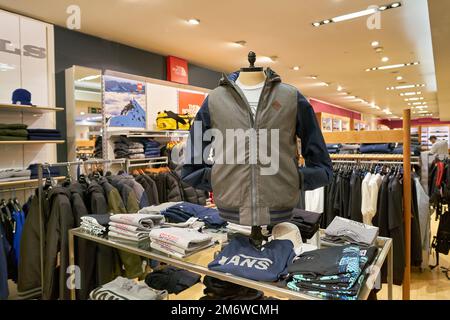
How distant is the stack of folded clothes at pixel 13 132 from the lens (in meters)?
3.00

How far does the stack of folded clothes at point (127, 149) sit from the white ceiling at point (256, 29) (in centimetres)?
143

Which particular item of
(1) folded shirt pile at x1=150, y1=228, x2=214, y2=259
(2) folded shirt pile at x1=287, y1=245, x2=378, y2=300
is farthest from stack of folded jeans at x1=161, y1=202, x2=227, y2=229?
(2) folded shirt pile at x1=287, y1=245, x2=378, y2=300

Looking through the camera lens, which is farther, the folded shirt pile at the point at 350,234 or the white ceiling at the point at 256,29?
the white ceiling at the point at 256,29

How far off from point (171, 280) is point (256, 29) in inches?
129

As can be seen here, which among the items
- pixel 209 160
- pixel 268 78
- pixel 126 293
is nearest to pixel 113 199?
pixel 126 293

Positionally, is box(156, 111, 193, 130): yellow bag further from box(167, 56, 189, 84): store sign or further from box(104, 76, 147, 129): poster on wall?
box(167, 56, 189, 84): store sign

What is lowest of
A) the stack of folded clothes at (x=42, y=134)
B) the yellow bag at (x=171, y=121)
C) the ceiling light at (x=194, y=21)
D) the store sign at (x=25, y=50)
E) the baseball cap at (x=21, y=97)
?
the stack of folded clothes at (x=42, y=134)

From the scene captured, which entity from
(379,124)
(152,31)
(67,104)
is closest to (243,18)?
(152,31)

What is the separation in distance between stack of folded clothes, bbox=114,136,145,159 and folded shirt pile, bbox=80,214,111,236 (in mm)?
2130

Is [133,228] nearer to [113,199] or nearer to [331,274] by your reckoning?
[113,199]

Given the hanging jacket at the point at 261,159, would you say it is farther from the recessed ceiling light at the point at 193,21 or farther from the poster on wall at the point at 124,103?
the poster on wall at the point at 124,103

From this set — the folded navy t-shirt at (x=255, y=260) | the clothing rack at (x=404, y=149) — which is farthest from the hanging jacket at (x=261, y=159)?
the clothing rack at (x=404, y=149)

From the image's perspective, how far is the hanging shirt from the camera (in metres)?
1.37

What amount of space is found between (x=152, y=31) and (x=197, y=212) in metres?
2.96
